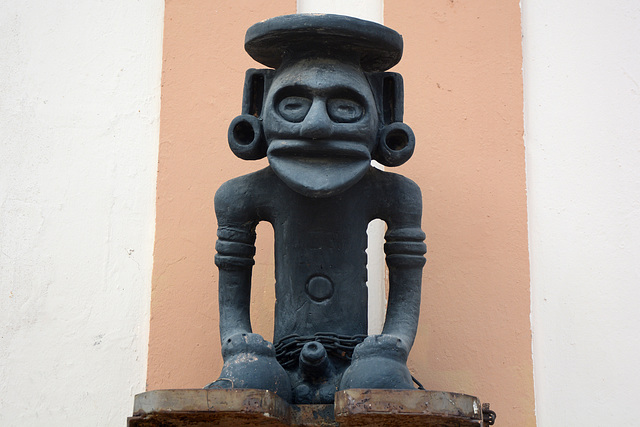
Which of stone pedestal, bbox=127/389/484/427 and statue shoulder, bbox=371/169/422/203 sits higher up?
statue shoulder, bbox=371/169/422/203

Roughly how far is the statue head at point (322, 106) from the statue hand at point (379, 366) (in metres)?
0.31

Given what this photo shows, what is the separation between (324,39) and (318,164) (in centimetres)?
26

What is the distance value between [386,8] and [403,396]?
127 centimetres

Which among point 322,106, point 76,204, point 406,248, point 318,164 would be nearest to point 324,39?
point 322,106

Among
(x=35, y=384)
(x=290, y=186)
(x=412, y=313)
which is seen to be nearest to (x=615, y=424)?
(x=412, y=313)

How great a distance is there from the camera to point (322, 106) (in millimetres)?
1871

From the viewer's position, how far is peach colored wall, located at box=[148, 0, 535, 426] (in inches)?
89.6

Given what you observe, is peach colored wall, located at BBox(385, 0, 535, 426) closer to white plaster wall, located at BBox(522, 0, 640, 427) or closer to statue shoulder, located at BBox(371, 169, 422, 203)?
white plaster wall, located at BBox(522, 0, 640, 427)

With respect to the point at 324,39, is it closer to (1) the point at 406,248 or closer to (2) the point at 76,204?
(1) the point at 406,248

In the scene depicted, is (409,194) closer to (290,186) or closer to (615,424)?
(290,186)

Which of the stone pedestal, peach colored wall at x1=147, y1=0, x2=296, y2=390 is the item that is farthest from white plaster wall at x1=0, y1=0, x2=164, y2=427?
the stone pedestal

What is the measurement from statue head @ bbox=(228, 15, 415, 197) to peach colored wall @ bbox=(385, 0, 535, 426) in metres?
0.46

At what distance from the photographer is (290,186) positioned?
186cm

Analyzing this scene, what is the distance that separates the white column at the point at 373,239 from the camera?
2326 mm
